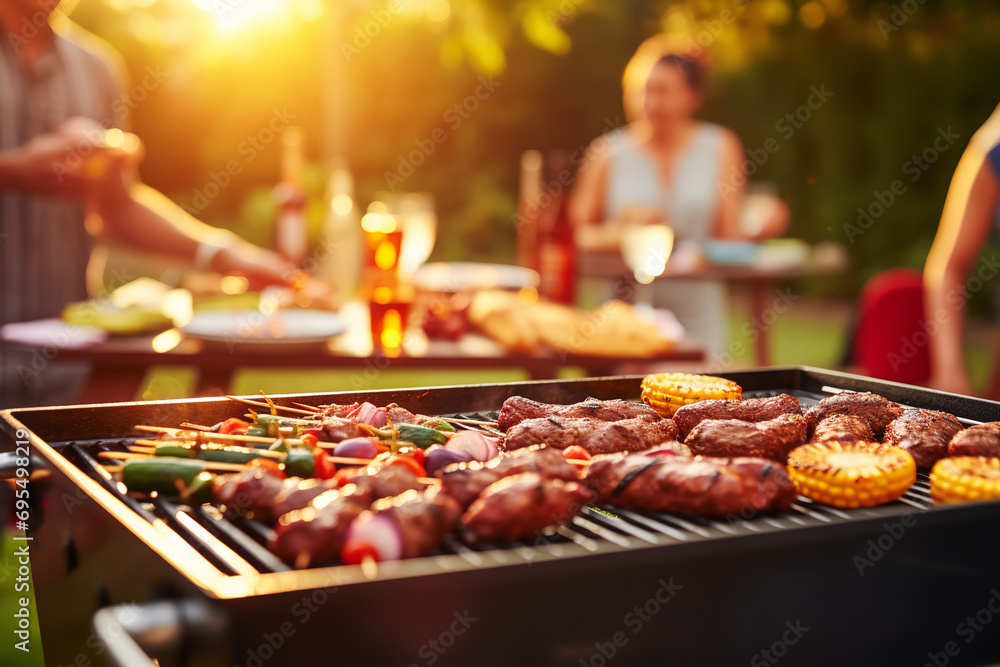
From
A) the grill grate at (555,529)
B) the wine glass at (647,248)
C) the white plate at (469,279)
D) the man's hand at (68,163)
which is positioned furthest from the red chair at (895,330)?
the man's hand at (68,163)

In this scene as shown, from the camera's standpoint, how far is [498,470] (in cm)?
168

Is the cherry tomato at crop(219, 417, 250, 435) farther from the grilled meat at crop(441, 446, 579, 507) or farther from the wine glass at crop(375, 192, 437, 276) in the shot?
the wine glass at crop(375, 192, 437, 276)

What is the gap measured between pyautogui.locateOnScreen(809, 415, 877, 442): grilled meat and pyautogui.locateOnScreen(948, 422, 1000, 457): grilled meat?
0.61 ft

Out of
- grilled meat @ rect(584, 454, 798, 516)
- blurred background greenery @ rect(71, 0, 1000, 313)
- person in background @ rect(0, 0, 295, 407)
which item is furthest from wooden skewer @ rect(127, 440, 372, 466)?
blurred background greenery @ rect(71, 0, 1000, 313)

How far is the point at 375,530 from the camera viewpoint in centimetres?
137

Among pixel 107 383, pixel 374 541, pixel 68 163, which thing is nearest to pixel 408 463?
pixel 374 541

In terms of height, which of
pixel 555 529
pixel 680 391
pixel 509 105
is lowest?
pixel 555 529

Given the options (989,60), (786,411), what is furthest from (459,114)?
(786,411)

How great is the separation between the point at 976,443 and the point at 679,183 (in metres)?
5.30

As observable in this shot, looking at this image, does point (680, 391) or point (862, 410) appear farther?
point (680, 391)

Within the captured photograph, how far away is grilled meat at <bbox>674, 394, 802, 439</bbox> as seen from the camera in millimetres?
2250

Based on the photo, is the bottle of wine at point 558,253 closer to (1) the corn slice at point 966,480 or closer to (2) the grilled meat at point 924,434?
(2) the grilled meat at point 924,434

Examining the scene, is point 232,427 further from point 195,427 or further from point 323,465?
point 323,465

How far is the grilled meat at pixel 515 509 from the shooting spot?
1.48 metres
